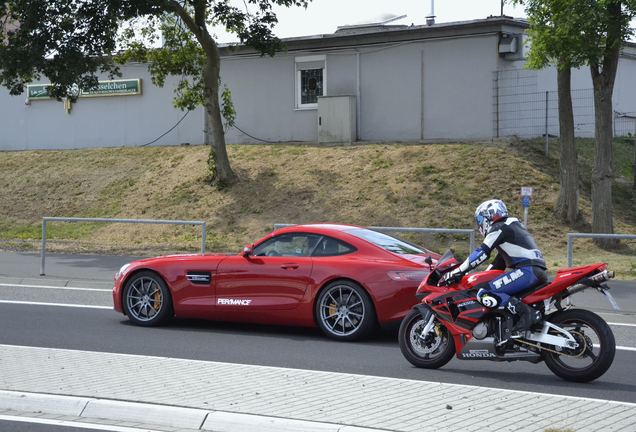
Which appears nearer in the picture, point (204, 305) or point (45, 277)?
point (204, 305)

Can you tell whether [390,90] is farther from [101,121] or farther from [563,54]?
[101,121]

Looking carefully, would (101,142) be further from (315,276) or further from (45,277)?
(315,276)

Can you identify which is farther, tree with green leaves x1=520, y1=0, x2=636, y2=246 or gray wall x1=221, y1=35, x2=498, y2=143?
gray wall x1=221, y1=35, x2=498, y2=143

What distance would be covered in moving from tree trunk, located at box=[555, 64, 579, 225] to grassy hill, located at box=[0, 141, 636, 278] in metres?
0.34

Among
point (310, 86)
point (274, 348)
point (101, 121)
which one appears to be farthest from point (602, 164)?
point (101, 121)

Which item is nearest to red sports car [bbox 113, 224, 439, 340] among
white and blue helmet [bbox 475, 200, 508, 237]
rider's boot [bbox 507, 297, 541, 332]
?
white and blue helmet [bbox 475, 200, 508, 237]

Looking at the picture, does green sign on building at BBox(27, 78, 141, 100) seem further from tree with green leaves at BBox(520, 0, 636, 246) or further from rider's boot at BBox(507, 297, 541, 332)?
rider's boot at BBox(507, 297, 541, 332)

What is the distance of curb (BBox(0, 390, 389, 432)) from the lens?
6.92 m

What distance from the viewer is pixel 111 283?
1720 cm

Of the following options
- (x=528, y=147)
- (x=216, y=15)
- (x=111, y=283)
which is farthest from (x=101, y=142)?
(x=111, y=283)

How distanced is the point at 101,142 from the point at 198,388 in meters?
27.7

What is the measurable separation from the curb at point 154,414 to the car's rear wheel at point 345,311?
4115 millimetres

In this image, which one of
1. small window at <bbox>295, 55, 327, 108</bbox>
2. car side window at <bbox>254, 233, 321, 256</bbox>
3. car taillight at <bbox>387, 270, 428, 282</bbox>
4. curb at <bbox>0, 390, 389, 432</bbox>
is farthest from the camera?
small window at <bbox>295, 55, 327, 108</bbox>

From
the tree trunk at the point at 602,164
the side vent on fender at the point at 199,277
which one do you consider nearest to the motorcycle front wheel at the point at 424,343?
the side vent on fender at the point at 199,277
